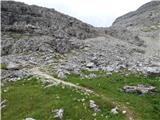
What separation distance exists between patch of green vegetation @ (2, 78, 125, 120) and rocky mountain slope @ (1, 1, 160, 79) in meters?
9.14

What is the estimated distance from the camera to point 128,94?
57.8m

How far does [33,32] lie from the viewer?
11606cm

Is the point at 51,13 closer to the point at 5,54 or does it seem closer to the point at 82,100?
the point at 5,54

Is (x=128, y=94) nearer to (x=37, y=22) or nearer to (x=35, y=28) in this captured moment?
(x=35, y=28)

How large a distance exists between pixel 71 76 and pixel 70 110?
1816cm

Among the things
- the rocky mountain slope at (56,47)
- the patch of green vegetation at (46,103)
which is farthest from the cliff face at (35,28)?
the patch of green vegetation at (46,103)

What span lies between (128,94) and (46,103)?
1188 cm

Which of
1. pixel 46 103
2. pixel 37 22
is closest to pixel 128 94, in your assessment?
pixel 46 103

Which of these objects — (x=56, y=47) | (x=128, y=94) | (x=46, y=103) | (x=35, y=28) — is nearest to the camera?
(x=46, y=103)

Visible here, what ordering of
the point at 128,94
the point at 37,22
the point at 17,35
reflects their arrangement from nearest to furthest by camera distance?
the point at 128,94, the point at 17,35, the point at 37,22

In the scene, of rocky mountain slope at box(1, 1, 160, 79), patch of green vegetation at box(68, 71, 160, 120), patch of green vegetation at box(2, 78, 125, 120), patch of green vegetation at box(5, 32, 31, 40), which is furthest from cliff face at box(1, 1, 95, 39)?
patch of green vegetation at box(2, 78, 125, 120)

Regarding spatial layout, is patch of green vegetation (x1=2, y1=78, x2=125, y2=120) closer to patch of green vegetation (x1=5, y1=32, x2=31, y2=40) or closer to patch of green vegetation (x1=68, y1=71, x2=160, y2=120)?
patch of green vegetation (x1=68, y1=71, x2=160, y2=120)

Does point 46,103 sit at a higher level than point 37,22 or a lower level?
lower

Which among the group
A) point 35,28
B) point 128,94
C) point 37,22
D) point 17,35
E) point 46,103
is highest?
point 37,22
